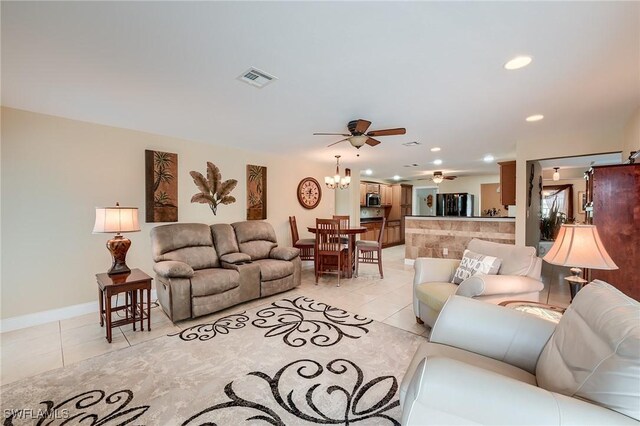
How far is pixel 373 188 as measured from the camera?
8656 mm

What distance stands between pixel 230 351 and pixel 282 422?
0.97m

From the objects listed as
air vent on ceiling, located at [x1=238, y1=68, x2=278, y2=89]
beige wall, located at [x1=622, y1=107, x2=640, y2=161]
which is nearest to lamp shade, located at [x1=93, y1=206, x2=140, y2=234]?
air vent on ceiling, located at [x1=238, y1=68, x2=278, y2=89]

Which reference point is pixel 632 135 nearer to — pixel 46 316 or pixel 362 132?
pixel 362 132

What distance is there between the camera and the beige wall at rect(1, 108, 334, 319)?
2.84m

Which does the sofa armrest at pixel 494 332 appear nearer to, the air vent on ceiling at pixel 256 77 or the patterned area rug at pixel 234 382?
the patterned area rug at pixel 234 382

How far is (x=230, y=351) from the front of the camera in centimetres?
236

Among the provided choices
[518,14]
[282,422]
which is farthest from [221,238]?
[518,14]

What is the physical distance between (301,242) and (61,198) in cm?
342

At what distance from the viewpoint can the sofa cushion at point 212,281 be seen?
9.94ft

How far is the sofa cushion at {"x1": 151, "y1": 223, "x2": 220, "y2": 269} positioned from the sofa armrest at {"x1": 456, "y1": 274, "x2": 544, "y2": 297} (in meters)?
3.02

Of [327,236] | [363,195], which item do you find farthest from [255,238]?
[363,195]

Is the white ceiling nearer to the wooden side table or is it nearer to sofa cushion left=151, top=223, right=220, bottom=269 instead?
sofa cushion left=151, top=223, right=220, bottom=269

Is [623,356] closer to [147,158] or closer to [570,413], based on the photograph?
[570,413]

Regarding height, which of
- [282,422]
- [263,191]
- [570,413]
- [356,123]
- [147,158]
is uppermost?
[356,123]
